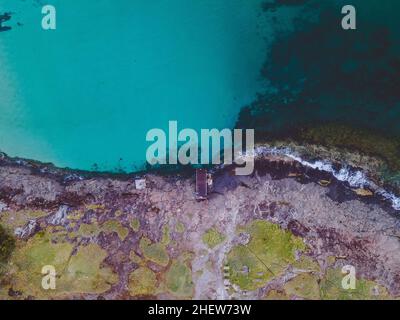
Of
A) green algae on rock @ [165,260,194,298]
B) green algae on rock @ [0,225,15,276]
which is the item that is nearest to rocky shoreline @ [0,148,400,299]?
green algae on rock @ [165,260,194,298]

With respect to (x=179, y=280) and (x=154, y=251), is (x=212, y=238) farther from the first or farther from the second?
(x=154, y=251)

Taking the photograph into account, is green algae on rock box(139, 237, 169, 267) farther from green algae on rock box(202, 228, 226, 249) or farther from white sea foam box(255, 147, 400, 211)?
white sea foam box(255, 147, 400, 211)

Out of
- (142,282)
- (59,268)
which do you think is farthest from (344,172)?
(59,268)

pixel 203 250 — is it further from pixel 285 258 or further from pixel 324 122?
pixel 324 122

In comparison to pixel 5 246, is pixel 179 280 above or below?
below

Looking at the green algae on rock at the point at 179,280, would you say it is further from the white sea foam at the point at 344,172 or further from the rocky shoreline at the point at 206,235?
the white sea foam at the point at 344,172

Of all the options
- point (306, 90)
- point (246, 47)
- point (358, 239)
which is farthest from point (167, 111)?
point (358, 239)

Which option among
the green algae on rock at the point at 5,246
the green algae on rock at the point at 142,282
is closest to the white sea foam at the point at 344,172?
the green algae on rock at the point at 142,282
